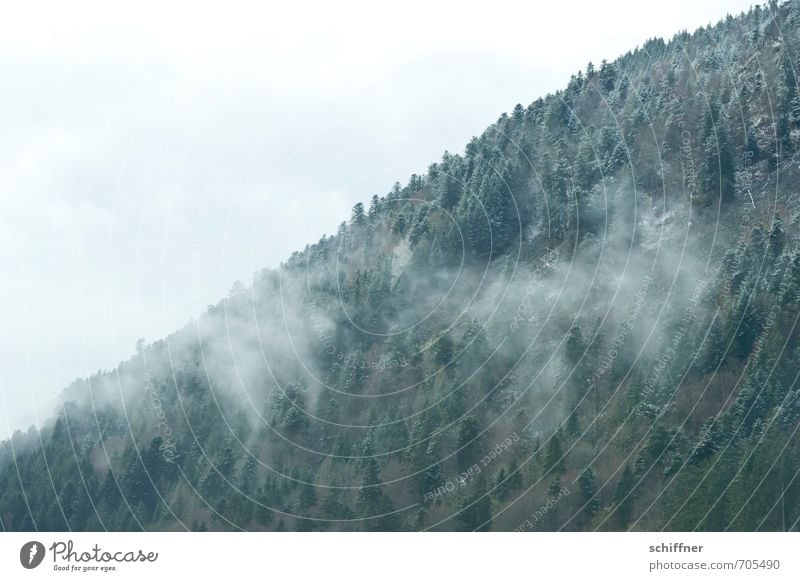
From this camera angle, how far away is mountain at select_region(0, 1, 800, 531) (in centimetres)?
12231

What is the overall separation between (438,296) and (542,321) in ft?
68.4

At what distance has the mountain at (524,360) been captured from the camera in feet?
401

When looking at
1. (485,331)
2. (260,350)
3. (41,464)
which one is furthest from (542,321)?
(41,464)

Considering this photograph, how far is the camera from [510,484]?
128m

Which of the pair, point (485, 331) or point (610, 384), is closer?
point (610, 384)

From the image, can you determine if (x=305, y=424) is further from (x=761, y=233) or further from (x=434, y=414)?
(x=761, y=233)

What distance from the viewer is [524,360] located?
149625 millimetres

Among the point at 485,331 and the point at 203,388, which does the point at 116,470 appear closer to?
the point at 203,388

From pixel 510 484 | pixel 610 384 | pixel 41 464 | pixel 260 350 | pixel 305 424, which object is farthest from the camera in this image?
pixel 41 464

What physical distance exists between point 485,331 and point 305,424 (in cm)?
2733

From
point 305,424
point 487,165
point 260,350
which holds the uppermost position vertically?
→ point 487,165

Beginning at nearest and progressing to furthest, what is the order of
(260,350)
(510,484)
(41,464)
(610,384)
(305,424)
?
1. (510,484)
2. (610,384)
3. (305,424)
4. (260,350)
5. (41,464)

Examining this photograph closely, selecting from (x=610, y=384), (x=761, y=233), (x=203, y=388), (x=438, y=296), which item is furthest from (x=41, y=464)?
(x=761, y=233)

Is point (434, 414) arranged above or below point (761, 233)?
below
